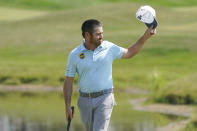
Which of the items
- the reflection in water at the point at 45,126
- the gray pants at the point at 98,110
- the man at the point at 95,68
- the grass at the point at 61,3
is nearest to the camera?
the man at the point at 95,68

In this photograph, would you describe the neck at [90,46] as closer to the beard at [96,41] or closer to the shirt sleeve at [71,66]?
the beard at [96,41]

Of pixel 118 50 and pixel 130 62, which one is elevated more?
pixel 118 50

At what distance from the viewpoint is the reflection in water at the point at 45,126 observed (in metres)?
23.5

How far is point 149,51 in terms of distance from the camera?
56.7m

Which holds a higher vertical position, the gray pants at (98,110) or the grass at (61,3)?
the gray pants at (98,110)

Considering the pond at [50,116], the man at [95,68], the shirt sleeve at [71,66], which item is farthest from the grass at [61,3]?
the shirt sleeve at [71,66]

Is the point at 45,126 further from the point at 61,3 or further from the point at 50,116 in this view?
the point at 61,3

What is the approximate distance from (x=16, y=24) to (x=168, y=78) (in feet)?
131

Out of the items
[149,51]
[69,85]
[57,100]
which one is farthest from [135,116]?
[149,51]

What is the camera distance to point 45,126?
964 inches

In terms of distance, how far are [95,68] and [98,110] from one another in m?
0.63

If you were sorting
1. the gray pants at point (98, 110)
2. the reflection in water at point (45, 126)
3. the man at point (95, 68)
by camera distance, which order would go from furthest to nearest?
the reflection in water at point (45, 126), the gray pants at point (98, 110), the man at point (95, 68)

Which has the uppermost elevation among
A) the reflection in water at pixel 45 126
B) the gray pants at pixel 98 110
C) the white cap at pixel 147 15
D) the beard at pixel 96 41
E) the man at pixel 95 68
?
the white cap at pixel 147 15

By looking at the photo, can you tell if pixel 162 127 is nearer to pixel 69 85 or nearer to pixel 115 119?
pixel 115 119
